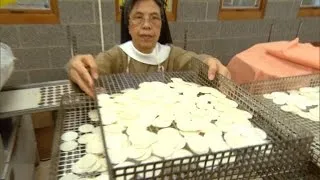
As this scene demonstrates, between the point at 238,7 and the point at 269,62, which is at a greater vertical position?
the point at 238,7

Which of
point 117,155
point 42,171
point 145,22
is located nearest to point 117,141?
point 117,155

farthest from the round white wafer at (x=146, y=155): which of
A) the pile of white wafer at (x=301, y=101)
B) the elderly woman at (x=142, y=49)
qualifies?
the elderly woman at (x=142, y=49)

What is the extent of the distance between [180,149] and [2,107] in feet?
3.11

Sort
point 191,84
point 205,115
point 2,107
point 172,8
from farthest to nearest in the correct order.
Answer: point 172,8 → point 2,107 → point 191,84 → point 205,115

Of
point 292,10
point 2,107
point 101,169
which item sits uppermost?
point 292,10

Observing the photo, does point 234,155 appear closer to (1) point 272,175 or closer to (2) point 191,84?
(1) point 272,175

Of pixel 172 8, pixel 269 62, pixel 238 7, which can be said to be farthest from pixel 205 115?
pixel 238 7

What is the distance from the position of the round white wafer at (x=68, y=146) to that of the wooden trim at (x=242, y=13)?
192 centimetres

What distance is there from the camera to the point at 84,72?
2.84 ft

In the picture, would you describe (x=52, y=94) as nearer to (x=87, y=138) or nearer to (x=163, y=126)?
(x=87, y=138)

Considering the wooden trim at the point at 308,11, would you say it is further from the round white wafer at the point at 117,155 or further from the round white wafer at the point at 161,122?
the round white wafer at the point at 117,155

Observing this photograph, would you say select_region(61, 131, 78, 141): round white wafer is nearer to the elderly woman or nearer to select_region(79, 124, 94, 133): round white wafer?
select_region(79, 124, 94, 133): round white wafer

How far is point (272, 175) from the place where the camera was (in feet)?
1.84

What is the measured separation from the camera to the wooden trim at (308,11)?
2556 millimetres
